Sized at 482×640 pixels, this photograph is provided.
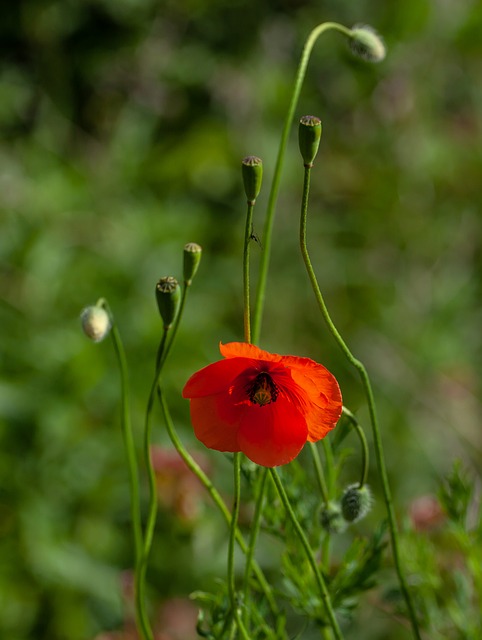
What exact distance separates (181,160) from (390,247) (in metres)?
0.64

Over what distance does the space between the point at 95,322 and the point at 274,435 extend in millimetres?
208

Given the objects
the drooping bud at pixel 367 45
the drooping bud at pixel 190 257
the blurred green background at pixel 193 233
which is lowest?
the drooping bud at pixel 190 257

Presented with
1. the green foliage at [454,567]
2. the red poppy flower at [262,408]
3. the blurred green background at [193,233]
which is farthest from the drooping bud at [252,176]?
the blurred green background at [193,233]

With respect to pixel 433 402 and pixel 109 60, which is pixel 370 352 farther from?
pixel 109 60

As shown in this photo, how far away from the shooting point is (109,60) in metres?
2.95

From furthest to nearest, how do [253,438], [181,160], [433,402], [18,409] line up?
1. [181,160]
2. [433,402]
3. [18,409]
4. [253,438]

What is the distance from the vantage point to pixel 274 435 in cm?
74

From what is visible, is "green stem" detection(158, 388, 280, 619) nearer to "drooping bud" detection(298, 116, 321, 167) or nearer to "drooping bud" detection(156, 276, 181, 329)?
"drooping bud" detection(156, 276, 181, 329)

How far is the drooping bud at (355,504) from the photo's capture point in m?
0.82

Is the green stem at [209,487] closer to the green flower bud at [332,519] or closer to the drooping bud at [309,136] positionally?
the green flower bud at [332,519]

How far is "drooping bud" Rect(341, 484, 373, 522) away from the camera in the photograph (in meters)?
0.82

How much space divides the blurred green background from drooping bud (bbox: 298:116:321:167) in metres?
1.13

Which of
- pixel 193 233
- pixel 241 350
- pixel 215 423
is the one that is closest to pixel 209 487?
pixel 215 423

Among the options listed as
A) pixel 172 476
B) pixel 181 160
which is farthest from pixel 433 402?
pixel 172 476
